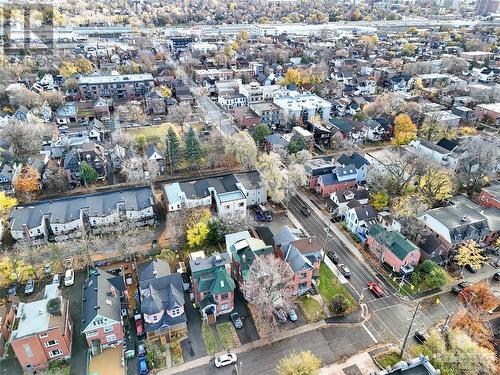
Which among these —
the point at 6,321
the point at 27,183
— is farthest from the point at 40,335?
the point at 27,183

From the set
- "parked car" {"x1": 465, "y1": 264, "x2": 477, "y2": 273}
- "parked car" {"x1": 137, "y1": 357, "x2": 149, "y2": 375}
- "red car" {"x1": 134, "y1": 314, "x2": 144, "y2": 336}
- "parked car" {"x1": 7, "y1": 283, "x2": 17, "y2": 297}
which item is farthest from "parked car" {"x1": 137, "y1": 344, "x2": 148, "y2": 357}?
"parked car" {"x1": 465, "y1": 264, "x2": 477, "y2": 273}

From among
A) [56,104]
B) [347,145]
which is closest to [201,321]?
[347,145]

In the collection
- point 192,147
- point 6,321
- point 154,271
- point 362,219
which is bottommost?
point 6,321

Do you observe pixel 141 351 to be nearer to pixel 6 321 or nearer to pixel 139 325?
pixel 139 325

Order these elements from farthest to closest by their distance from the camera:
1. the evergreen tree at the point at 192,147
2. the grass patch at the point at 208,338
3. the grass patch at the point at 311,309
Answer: the evergreen tree at the point at 192,147, the grass patch at the point at 311,309, the grass patch at the point at 208,338

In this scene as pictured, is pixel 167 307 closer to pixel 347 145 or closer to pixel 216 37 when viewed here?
pixel 347 145

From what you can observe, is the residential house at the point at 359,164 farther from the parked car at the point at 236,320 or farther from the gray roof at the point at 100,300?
the gray roof at the point at 100,300

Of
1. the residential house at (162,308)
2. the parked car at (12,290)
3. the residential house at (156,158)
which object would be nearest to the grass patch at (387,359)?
the residential house at (162,308)
